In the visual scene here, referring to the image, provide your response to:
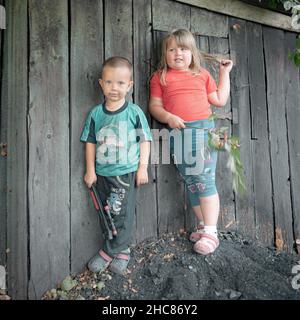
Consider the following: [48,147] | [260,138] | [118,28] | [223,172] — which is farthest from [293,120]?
[48,147]

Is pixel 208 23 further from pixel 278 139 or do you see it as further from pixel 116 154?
pixel 116 154

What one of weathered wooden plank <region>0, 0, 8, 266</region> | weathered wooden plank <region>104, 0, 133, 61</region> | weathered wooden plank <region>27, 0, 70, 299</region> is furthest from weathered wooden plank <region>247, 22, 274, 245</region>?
weathered wooden plank <region>0, 0, 8, 266</region>

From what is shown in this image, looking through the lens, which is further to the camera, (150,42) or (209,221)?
(150,42)

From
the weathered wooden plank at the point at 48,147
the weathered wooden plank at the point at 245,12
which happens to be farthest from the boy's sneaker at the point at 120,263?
the weathered wooden plank at the point at 245,12

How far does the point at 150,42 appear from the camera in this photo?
290 centimetres

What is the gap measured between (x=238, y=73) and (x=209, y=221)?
1283mm

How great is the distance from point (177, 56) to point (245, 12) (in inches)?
36.7

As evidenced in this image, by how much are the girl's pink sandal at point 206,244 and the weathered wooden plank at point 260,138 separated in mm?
671

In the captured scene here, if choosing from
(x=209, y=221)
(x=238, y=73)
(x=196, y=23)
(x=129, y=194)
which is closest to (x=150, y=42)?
(x=196, y=23)

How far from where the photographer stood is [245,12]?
127 inches

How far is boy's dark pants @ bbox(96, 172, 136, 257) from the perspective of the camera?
8.34ft

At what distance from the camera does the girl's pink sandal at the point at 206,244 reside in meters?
2.64

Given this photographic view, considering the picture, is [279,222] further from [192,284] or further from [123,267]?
[123,267]
